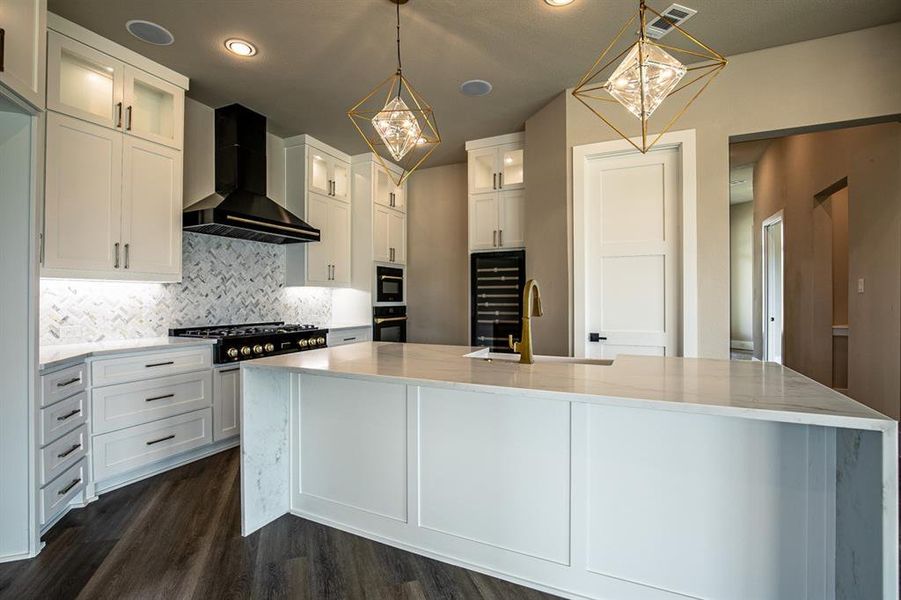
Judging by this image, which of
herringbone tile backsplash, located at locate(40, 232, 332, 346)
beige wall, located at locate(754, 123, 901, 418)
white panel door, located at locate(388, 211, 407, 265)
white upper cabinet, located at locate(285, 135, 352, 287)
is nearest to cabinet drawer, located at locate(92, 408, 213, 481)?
herringbone tile backsplash, located at locate(40, 232, 332, 346)

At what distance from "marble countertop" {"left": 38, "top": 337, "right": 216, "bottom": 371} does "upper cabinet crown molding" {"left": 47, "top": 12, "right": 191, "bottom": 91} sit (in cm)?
181

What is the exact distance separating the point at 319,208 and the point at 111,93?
1865 mm

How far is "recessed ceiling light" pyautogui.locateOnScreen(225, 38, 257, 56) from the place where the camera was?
275 centimetres

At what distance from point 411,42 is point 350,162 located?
2338mm

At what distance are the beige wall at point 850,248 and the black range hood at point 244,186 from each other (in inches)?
178

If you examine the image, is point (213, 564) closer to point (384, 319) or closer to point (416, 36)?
point (416, 36)

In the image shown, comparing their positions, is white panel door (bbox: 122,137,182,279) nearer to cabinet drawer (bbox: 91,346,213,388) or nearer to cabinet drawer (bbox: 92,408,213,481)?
cabinet drawer (bbox: 91,346,213,388)

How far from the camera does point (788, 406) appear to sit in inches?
47.6

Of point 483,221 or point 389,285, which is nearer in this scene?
point 483,221

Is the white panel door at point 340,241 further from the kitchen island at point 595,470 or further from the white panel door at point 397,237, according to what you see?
the kitchen island at point 595,470

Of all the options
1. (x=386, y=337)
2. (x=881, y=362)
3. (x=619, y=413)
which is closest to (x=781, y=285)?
(x=881, y=362)

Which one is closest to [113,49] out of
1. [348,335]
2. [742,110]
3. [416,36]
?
[416,36]

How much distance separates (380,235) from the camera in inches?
200

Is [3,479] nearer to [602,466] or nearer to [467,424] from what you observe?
[467,424]
